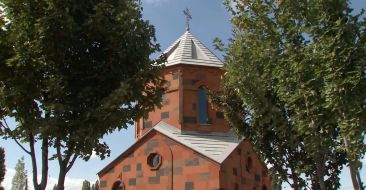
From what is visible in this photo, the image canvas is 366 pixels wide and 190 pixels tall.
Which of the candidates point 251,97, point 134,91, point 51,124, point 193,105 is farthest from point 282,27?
point 193,105

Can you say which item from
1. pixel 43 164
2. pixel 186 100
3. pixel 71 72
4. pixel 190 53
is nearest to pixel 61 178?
pixel 43 164

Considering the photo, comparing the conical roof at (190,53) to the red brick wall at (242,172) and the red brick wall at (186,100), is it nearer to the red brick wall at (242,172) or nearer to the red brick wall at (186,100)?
the red brick wall at (186,100)

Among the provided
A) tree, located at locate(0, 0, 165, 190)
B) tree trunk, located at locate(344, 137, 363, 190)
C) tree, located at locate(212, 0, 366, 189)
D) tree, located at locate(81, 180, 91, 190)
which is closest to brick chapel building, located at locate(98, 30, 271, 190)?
tree, located at locate(212, 0, 366, 189)

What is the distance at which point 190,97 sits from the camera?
2327 centimetres

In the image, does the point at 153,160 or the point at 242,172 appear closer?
the point at 242,172

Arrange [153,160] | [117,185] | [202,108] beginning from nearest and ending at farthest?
1. [153,160]
2. [117,185]
3. [202,108]

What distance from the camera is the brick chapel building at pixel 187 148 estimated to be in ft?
65.3

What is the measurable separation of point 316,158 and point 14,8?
28.9 feet

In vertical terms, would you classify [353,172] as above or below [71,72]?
below

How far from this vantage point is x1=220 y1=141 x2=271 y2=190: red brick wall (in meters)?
19.5

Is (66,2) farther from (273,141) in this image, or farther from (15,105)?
(273,141)

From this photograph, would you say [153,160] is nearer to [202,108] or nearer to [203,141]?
[203,141]

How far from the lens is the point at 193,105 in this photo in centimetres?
2316

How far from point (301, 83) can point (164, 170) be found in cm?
1180
